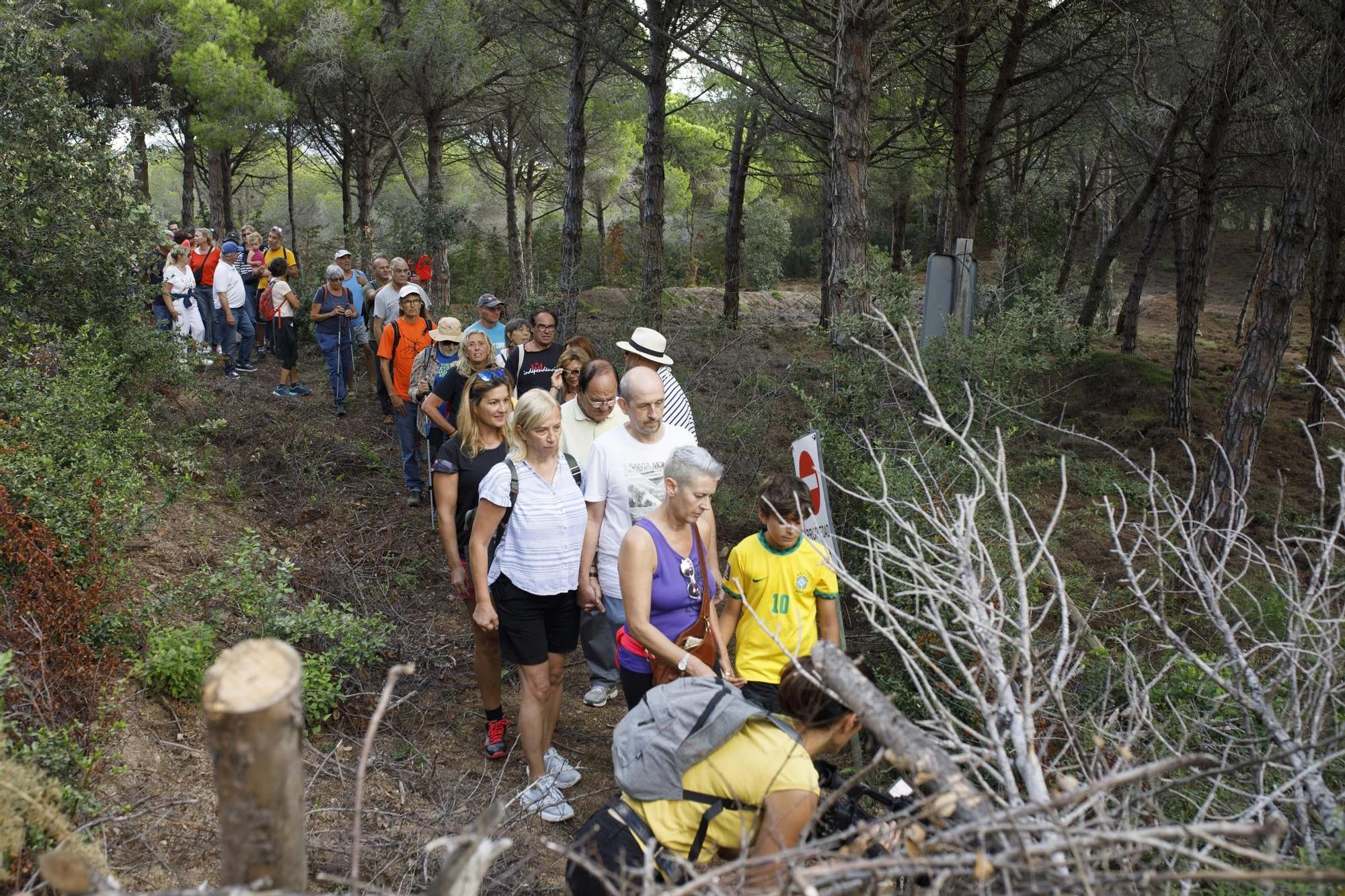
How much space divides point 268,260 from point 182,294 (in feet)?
4.96

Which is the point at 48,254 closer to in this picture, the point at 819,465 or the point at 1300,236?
the point at 819,465

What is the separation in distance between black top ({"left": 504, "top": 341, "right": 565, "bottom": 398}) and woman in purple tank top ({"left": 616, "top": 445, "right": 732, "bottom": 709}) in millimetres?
2861

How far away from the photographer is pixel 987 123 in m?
11.1

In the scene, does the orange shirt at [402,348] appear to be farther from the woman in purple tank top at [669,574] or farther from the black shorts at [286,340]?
the woman in purple tank top at [669,574]

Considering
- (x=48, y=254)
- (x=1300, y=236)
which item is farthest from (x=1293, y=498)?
(x=48, y=254)

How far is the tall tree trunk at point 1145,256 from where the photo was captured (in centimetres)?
1566

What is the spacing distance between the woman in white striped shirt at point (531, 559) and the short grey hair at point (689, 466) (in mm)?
703

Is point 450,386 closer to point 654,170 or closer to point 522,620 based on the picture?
point 522,620

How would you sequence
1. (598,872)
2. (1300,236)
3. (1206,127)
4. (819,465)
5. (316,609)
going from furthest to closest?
(1206,127) → (1300,236) → (316,609) → (819,465) → (598,872)

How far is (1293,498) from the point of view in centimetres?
1059

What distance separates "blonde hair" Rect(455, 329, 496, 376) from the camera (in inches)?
225

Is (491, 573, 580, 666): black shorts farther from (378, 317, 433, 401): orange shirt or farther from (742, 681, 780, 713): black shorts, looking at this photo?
(378, 317, 433, 401): orange shirt

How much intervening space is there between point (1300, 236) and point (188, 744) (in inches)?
321

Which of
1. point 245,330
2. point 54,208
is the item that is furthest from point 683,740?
point 245,330
